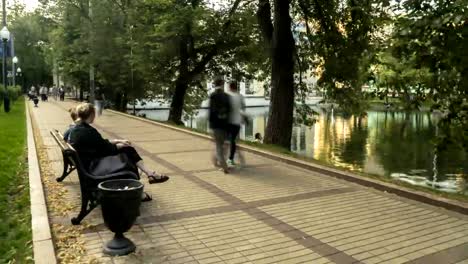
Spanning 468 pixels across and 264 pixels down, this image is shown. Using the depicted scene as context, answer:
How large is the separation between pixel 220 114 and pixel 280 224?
3.57 metres

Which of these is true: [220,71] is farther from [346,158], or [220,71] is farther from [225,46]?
[346,158]

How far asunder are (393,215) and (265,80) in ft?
56.7

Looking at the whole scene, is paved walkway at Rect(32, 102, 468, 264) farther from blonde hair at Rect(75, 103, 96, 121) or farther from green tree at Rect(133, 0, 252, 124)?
green tree at Rect(133, 0, 252, 124)

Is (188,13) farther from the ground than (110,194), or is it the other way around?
(188,13)

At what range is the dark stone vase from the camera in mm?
4715

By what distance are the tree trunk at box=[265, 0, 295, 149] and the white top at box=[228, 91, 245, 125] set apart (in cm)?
528

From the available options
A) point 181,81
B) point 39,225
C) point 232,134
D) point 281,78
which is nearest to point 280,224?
point 39,225

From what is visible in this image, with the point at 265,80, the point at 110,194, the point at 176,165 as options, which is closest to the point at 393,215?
the point at 110,194

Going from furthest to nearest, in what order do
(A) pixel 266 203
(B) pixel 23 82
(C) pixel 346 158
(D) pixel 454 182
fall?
(B) pixel 23 82 < (C) pixel 346 158 < (D) pixel 454 182 < (A) pixel 266 203

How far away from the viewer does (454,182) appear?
18484 millimetres

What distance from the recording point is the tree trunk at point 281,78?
14.1 metres

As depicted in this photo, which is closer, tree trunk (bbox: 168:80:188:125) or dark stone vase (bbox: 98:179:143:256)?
dark stone vase (bbox: 98:179:143:256)

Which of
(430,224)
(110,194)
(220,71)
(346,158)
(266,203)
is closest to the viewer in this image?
(110,194)

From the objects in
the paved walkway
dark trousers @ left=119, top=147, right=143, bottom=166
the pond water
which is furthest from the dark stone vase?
the pond water
